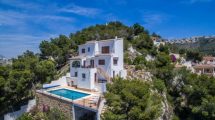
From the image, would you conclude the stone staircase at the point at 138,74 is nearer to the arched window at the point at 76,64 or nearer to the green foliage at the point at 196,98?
the green foliage at the point at 196,98

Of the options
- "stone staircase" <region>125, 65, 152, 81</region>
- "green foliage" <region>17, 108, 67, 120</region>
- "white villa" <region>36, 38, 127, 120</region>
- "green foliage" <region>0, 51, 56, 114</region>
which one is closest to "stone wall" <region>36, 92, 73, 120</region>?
"white villa" <region>36, 38, 127, 120</region>

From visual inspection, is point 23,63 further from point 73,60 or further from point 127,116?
point 127,116

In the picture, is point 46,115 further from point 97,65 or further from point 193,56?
point 193,56

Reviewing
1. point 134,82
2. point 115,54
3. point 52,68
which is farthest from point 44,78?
point 134,82

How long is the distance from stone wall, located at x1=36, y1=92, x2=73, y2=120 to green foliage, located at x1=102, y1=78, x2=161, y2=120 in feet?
20.2

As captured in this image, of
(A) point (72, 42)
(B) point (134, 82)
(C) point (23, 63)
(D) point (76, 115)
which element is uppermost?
(A) point (72, 42)

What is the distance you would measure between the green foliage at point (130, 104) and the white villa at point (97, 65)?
36.5 ft

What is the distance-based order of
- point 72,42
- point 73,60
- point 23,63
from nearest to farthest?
point 23,63 → point 73,60 → point 72,42

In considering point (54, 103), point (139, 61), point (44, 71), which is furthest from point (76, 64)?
point (139, 61)

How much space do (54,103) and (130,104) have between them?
10686 mm

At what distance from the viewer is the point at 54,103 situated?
84.1 ft

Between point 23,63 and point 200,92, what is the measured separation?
2357 centimetres

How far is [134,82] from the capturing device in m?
19.7

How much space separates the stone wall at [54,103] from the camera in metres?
23.6
